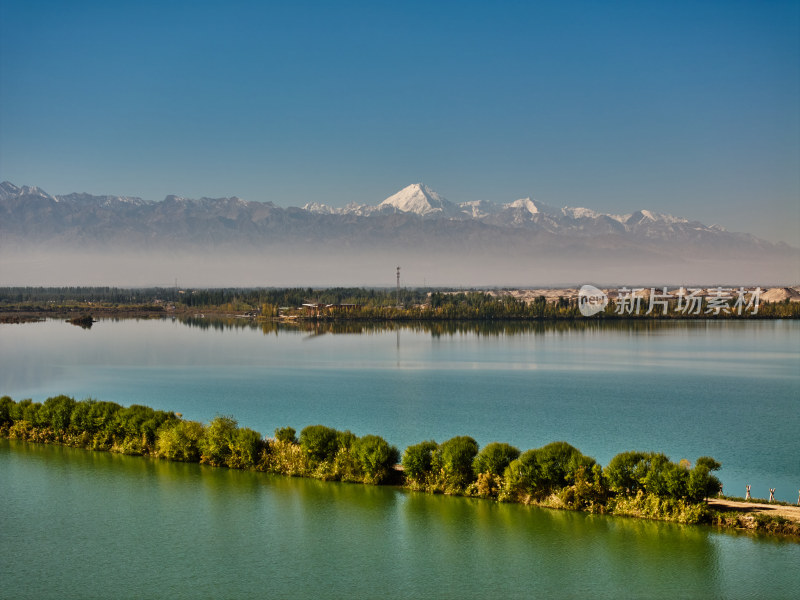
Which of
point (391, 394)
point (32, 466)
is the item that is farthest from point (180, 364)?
point (32, 466)

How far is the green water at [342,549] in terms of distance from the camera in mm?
12414

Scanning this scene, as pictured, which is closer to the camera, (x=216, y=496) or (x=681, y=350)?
(x=216, y=496)

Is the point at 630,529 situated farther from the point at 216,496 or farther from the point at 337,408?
the point at 337,408

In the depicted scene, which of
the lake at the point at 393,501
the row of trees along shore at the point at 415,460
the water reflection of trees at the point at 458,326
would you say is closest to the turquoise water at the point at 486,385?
the lake at the point at 393,501

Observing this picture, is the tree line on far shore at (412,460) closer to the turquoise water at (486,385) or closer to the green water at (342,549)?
the green water at (342,549)

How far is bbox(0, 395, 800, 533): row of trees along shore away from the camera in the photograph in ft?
48.2

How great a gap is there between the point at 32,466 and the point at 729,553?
53.7 ft

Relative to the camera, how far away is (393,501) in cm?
1655

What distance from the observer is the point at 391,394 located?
32312 mm

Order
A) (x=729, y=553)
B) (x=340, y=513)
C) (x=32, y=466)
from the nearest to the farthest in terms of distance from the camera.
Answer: (x=729, y=553) → (x=340, y=513) → (x=32, y=466)

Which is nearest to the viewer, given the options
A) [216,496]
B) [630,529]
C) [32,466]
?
[630,529]

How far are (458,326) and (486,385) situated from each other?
44.6 m

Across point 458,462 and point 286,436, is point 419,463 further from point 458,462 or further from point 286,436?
point 286,436

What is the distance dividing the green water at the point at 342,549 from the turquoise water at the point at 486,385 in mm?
4733
